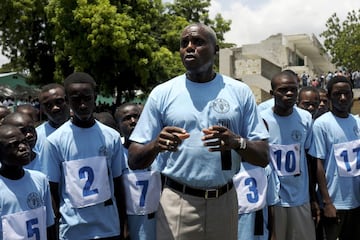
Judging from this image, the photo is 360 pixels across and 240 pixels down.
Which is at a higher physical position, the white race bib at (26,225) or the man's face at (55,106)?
the man's face at (55,106)

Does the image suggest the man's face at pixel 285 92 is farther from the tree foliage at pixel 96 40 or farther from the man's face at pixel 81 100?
the tree foliage at pixel 96 40

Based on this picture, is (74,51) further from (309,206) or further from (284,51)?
(284,51)

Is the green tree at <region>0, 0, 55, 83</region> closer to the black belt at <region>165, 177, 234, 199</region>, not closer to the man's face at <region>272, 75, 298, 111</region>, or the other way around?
the man's face at <region>272, 75, 298, 111</region>

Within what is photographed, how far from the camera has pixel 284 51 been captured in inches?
2019

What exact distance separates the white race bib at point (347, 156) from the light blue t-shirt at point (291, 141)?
0.36m

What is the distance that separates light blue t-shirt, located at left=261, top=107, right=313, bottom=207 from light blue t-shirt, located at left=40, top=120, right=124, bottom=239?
1.59 metres

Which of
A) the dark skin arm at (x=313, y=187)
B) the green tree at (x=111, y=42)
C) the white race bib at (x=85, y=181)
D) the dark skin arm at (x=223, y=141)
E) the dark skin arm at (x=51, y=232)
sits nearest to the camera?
the dark skin arm at (x=223, y=141)

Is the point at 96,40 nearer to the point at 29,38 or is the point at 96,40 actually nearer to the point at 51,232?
the point at 29,38

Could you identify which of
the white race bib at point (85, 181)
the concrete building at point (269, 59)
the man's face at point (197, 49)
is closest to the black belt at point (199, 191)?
the man's face at point (197, 49)

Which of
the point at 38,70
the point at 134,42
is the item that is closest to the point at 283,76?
the point at 134,42

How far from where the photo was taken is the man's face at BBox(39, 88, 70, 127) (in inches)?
199

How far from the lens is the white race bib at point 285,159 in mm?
4801

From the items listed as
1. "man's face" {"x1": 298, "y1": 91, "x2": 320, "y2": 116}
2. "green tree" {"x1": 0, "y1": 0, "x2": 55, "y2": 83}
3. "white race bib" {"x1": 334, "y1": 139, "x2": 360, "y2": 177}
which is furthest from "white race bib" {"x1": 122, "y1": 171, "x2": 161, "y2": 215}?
"green tree" {"x1": 0, "y1": 0, "x2": 55, "y2": 83}

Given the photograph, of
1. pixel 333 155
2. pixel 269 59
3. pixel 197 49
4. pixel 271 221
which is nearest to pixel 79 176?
pixel 197 49
